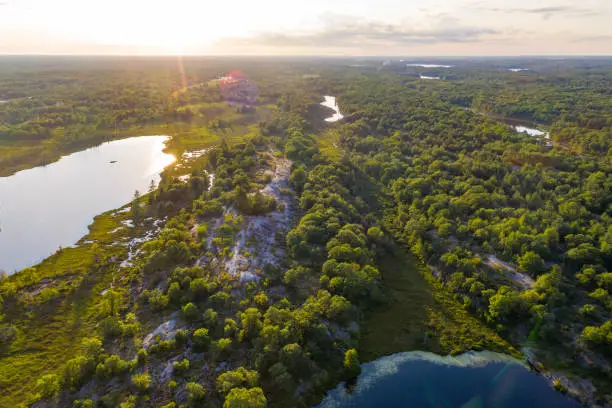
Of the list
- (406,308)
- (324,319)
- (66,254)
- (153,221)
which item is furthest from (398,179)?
(66,254)

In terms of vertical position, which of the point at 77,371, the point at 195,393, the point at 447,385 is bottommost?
the point at 447,385

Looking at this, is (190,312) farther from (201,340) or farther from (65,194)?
(65,194)

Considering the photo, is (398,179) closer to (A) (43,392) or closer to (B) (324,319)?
(B) (324,319)

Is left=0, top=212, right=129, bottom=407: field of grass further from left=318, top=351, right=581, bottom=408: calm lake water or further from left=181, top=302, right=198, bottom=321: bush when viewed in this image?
left=318, top=351, right=581, bottom=408: calm lake water

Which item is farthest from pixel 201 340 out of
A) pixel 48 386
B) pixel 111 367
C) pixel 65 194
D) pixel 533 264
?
pixel 65 194

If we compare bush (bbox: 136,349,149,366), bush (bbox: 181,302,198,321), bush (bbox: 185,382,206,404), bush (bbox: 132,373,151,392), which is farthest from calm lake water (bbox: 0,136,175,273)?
bush (bbox: 185,382,206,404)

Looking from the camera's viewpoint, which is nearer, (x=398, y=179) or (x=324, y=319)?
(x=324, y=319)
